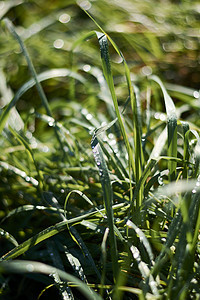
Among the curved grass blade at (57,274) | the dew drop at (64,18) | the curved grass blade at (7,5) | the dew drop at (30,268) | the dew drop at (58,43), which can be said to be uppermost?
the curved grass blade at (7,5)

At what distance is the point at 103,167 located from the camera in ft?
1.57

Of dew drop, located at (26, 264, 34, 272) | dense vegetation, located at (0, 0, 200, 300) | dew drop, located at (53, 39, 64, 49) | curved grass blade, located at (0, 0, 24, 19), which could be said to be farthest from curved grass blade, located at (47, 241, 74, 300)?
curved grass blade, located at (0, 0, 24, 19)

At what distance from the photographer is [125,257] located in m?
0.53

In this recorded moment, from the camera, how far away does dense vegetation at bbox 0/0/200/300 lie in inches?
18.6

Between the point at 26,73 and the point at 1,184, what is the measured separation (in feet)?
1.83

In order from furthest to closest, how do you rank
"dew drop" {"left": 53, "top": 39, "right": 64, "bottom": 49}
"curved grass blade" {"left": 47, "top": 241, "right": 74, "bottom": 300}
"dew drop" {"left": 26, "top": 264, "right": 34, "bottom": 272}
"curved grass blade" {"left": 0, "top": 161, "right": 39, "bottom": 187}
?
1. "dew drop" {"left": 53, "top": 39, "right": 64, "bottom": 49}
2. "curved grass blade" {"left": 0, "top": 161, "right": 39, "bottom": 187}
3. "curved grass blade" {"left": 47, "top": 241, "right": 74, "bottom": 300}
4. "dew drop" {"left": 26, "top": 264, "right": 34, "bottom": 272}

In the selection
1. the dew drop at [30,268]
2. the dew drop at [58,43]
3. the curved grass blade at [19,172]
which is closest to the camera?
the dew drop at [30,268]

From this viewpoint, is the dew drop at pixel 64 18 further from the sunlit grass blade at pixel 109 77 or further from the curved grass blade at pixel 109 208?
the curved grass blade at pixel 109 208

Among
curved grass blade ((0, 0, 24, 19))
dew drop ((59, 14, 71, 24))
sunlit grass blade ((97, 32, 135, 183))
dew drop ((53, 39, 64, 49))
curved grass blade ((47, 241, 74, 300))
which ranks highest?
curved grass blade ((0, 0, 24, 19))

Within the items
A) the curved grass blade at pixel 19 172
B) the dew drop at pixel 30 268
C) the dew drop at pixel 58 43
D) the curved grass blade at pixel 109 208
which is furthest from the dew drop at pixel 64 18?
the dew drop at pixel 30 268

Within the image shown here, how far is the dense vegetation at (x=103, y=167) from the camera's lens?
47 centimetres

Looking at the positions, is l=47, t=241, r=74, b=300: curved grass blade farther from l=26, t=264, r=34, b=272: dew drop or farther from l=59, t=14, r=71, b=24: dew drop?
l=59, t=14, r=71, b=24: dew drop

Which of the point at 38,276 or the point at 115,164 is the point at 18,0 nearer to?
the point at 115,164

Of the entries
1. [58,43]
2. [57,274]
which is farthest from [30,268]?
[58,43]
